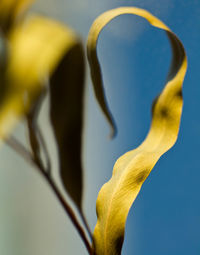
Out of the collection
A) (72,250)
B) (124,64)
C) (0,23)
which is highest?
(0,23)

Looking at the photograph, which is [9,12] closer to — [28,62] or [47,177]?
[28,62]

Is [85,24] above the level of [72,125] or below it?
above

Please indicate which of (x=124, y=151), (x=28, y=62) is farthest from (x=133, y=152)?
(x=28, y=62)

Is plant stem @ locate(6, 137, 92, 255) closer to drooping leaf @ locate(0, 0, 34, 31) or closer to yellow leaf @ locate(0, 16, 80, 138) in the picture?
yellow leaf @ locate(0, 16, 80, 138)

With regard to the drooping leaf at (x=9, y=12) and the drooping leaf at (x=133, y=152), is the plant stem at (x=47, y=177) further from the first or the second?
the drooping leaf at (x=9, y=12)

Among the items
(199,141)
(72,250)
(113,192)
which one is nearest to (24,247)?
(72,250)

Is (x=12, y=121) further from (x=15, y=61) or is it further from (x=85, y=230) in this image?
(x=85, y=230)
